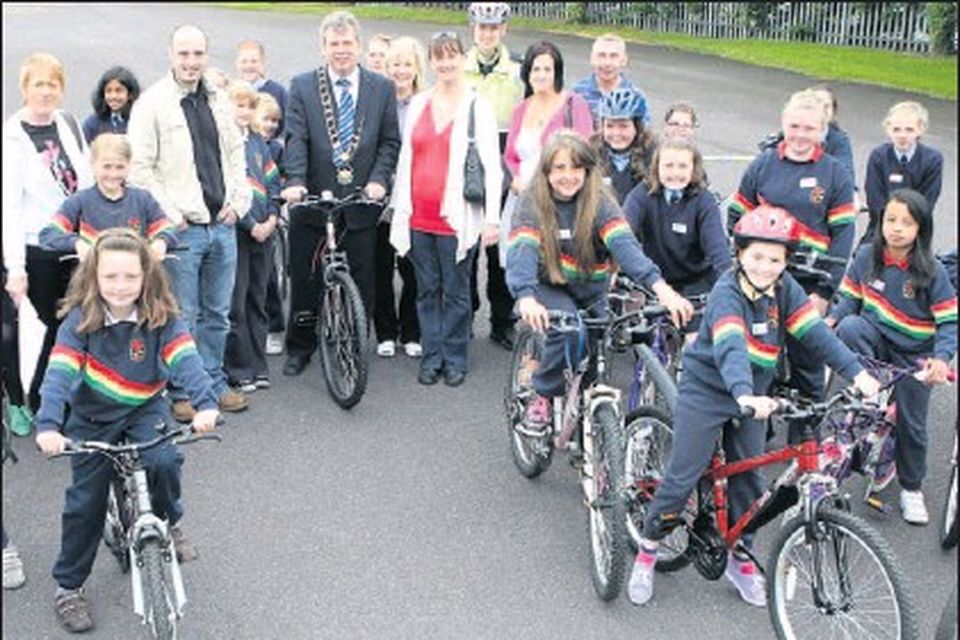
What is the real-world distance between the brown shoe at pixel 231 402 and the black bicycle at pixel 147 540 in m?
2.43

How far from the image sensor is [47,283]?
22.9 ft

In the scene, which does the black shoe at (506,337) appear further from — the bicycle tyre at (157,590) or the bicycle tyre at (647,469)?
the bicycle tyre at (157,590)

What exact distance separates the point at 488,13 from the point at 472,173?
1252 mm

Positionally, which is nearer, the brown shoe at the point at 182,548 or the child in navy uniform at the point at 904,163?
the brown shoe at the point at 182,548

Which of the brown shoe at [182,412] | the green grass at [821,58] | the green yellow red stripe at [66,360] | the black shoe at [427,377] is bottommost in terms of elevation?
the brown shoe at [182,412]

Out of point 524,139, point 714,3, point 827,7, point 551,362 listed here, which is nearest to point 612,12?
point 714,3

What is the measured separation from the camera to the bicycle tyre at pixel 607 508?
5176 mm

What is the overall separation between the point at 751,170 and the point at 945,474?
2006mm

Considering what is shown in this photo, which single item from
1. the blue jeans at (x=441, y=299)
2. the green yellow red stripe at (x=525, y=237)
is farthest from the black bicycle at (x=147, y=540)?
the blue jeans at (x=441, y=299)

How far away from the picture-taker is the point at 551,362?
601 cm

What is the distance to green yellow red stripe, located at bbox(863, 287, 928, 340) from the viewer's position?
5941mm

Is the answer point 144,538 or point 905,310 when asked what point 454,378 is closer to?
point 905,310

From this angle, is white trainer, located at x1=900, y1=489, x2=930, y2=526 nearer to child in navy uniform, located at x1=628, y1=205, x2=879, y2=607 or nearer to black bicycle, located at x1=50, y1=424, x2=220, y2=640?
child in navy uniform, located at x1=628, y1=205, x2=879, y2=607

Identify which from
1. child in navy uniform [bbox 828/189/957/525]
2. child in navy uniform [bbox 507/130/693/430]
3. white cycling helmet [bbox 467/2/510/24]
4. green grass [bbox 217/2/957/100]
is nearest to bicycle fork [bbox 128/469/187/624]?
child in navy uniform [bbox 507/130/693/430]
